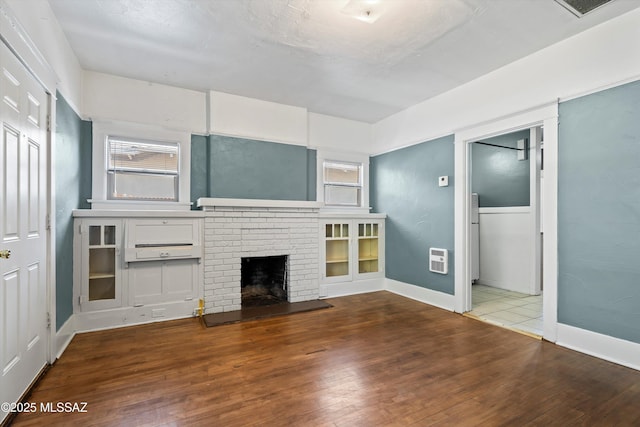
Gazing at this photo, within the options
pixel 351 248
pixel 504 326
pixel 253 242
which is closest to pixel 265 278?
pixel 253 242

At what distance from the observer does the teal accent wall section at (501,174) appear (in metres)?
5.23

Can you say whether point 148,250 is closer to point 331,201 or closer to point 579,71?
point 331,201

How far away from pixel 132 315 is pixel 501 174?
6129 millimetres

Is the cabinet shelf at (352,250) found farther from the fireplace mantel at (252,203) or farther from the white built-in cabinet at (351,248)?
the fireplace mantel at (252,203)

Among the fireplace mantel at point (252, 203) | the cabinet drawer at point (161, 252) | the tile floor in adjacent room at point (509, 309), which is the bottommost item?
the tile floor in adjacent room at point (509, 309)

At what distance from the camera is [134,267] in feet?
11.8

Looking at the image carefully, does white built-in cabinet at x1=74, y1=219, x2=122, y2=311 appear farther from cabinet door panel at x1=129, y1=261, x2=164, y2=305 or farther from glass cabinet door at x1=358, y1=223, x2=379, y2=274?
glass cabinet door at x1=358, y1=223, x2=379, y2=274

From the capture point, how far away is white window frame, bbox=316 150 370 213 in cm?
522

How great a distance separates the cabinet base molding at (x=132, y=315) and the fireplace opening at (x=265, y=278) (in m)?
0.96

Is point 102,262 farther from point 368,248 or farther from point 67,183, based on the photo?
point 368,248

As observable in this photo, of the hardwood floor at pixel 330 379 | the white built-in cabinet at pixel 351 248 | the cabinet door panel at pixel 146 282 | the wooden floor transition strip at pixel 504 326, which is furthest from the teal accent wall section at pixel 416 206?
the cabinet door panel at pixel 146 282

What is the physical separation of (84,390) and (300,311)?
2.36 metres

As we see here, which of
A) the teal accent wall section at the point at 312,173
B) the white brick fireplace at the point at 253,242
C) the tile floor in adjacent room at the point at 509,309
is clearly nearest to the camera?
the tile floor in adjacent room at the point at 509,309

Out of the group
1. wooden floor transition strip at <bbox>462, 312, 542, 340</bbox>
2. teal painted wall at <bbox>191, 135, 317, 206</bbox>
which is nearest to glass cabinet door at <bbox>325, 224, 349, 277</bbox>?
teal painted wall at <bbox>191, 135, 317, 206</bbox>
